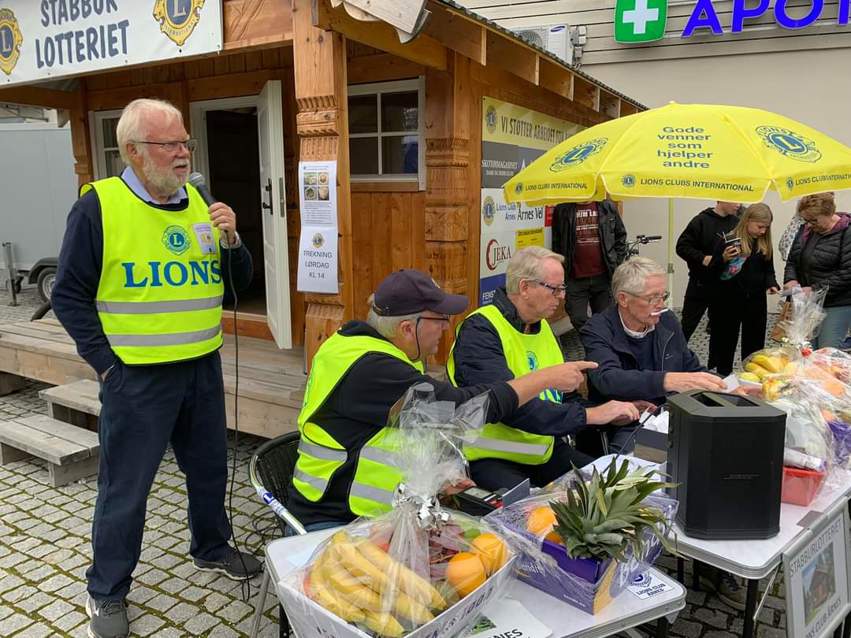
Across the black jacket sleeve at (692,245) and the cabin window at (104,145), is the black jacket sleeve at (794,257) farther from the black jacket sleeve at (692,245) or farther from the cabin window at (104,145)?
the cabin window at (104,145)

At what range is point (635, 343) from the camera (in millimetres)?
3131

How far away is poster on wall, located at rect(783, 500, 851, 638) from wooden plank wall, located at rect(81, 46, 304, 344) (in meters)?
4.46

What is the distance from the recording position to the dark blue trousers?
8.08 feet

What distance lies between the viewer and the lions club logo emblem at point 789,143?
3277 mm

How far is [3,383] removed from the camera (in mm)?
5938

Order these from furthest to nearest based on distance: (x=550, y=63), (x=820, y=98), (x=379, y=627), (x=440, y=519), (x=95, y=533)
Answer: (x=820, y=98) → (x=550, y=63) → (x=95, y=533) → (x=440, y=519) → (x=379, y=627)

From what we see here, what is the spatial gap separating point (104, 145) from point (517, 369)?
18.9 ft

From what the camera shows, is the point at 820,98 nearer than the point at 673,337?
No

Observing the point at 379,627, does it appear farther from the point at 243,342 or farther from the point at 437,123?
the point at 243,342

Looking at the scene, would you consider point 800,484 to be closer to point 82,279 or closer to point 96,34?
point 82,279

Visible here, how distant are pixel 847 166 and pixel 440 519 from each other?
3054 millimetres

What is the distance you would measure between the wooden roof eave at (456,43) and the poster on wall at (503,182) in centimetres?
36

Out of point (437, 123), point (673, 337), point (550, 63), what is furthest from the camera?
point (550, 63)

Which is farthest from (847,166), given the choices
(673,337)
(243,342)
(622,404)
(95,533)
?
(243,342)
